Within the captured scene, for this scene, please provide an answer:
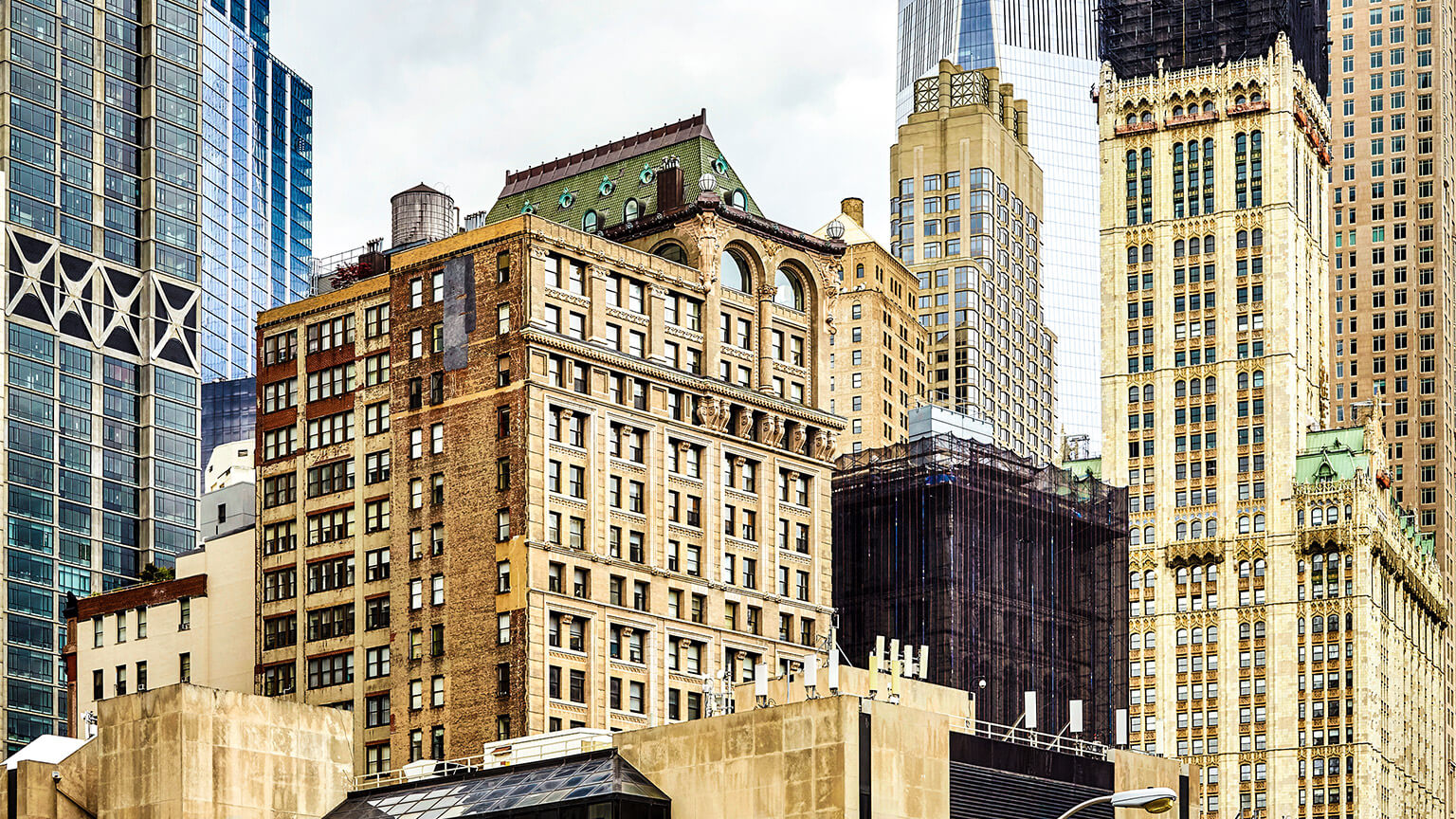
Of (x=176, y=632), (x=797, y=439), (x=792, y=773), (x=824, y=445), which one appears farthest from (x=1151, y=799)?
(x=176, y=632)

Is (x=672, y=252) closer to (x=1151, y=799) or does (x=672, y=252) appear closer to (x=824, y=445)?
(x=824, y=445)

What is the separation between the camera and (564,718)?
168 metres

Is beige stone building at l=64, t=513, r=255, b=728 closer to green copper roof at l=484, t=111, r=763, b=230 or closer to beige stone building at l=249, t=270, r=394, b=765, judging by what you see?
beige stone building at l=249, t=270, r=394, b=765

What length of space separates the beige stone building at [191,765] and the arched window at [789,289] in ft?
204

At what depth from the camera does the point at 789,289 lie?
196 m

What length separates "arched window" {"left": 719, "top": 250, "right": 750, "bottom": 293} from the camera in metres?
190

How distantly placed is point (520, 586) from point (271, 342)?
32624mm

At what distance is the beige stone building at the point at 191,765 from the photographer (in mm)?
135625

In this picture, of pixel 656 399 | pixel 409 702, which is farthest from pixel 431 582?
pixel 656 399

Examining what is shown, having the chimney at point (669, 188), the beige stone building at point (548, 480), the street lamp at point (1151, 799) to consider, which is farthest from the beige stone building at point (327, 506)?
the street lamp at point (1151, 799)

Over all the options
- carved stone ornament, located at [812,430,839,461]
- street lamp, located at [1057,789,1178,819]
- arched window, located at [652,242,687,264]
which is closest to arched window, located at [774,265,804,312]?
arched window, located at [652,242,687,264]

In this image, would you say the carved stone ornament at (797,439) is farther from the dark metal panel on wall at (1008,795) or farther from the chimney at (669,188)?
the dark metal panel on wall at (1008,795)

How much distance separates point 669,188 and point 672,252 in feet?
17.9

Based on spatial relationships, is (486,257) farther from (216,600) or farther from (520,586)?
(216,600)
